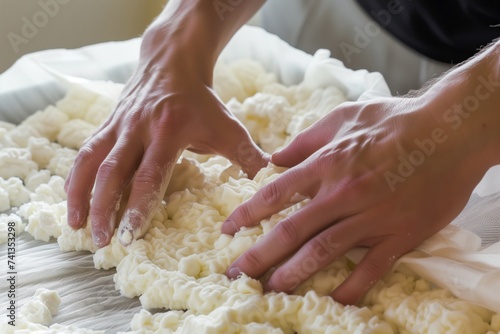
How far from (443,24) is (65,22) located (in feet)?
3.69

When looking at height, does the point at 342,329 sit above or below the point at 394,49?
below

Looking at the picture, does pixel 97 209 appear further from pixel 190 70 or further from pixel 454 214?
pixel 454 214

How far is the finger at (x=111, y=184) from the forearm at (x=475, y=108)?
0.38 metres

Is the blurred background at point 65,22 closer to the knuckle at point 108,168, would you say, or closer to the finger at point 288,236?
the knuckle at point 108,168

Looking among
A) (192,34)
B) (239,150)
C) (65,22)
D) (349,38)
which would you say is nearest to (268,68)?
(349,38)

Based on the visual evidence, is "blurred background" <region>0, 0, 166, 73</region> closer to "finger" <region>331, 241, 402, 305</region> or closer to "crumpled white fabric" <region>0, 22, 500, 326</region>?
"crumpled white fabric" <region>0, 22, 500, 326</region>

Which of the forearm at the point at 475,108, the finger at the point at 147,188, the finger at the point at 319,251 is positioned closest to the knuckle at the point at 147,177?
the finger at the point at 147,188

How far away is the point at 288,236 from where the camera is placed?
2.39 feet

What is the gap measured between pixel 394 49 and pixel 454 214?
56cm

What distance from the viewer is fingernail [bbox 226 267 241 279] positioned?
0.75 meters

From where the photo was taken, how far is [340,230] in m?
0.72

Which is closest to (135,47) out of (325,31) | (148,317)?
(325,31)

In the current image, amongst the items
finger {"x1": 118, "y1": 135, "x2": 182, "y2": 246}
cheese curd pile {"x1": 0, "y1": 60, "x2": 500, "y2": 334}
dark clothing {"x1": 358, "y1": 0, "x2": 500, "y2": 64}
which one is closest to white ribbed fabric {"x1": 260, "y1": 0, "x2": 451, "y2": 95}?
dark clothing {"x1": 358, "y1": 0, "x2": 500, "y2": 64}

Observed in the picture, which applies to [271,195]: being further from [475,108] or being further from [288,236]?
[475,108]
